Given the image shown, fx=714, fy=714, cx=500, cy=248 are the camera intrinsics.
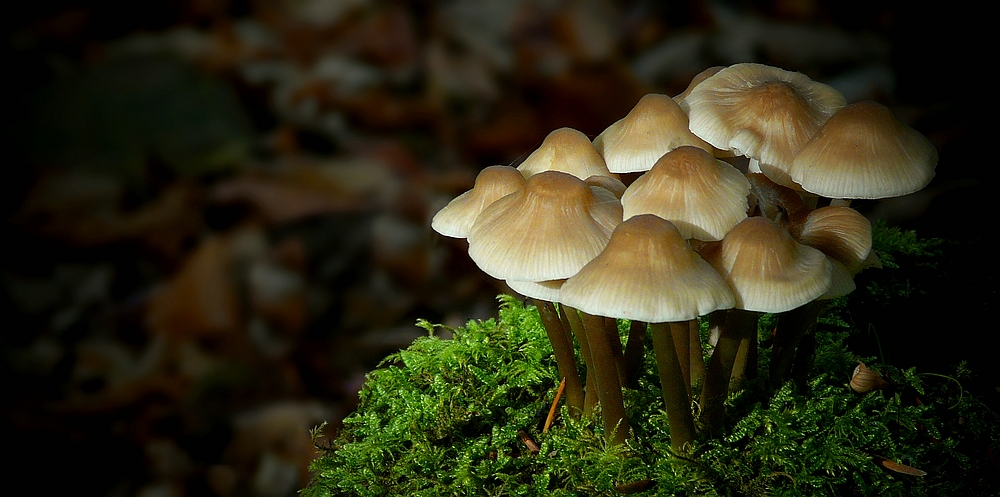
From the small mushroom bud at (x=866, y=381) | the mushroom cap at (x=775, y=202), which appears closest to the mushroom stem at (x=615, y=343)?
the mushroom cap at (x=775, y=202)

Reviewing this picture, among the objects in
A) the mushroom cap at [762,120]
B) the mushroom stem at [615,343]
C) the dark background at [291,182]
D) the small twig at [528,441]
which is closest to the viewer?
the mushroom cap at [762,120]

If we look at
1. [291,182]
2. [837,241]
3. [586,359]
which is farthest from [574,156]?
[291,182]

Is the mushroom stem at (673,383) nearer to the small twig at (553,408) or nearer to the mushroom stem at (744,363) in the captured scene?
the mushroom stem at (744,363)

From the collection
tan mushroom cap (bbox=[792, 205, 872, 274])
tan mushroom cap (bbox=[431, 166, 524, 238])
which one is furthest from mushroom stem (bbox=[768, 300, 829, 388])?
tan mushroom cap (bbox=[431, 166, 524, 238])

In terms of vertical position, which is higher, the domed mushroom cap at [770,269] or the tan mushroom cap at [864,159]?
the tan mushroom cap at [864,159]

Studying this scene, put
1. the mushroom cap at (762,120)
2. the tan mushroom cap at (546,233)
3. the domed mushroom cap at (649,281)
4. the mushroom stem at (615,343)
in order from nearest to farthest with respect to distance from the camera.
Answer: the domed mushroom cap at (649,281) → the tan mushroom cap at (546,233) → the mushroom cap at (762,120) → the mushroom stem at (615,343)

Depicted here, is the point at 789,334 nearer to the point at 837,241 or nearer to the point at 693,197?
the point at 837,241
